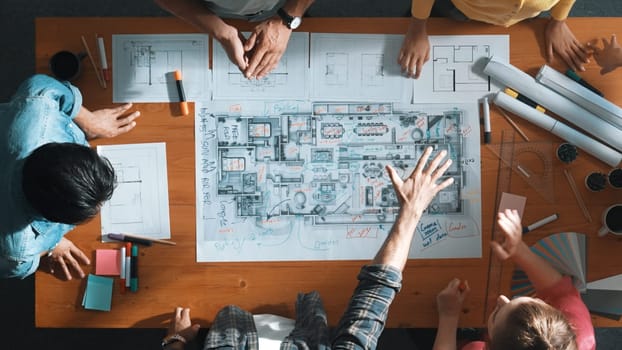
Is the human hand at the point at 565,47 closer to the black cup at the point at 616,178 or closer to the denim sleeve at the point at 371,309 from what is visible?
the black cup at the point at 616,178

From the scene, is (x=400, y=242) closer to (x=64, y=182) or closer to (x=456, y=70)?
(x=456, y=70)

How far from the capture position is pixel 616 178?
1.46 meters

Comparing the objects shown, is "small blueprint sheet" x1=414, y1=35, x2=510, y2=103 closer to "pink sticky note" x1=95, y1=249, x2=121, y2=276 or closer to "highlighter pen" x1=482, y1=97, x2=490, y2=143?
"highlighter pen" x1=482, y1=97, x2=490, y2=143

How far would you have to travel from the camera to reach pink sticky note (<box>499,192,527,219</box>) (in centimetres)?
149

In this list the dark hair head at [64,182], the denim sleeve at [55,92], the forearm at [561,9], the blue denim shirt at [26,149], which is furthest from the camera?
the forearm at [561,9]

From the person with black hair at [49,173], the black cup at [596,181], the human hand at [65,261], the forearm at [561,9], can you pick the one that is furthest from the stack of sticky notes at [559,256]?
the human hand at [65,261]

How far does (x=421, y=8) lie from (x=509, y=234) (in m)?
0.67

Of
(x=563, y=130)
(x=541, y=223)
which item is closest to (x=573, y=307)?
(x=541, y=223)

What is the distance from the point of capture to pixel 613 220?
145 cm

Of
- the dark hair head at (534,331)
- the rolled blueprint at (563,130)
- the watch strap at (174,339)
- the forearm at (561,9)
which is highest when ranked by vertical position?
the forearm at (561,9)

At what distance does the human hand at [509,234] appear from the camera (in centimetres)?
143

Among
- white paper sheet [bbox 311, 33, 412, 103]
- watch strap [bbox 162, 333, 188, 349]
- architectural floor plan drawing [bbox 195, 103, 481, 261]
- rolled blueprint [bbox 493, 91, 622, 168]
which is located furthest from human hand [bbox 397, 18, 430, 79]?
watch strap [bbox 162, 333, 188, 349]

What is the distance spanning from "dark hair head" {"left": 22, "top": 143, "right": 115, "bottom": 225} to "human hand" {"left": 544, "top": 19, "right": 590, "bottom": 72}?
49.1 inches

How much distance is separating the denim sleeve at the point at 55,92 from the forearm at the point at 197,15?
1.08 feet
